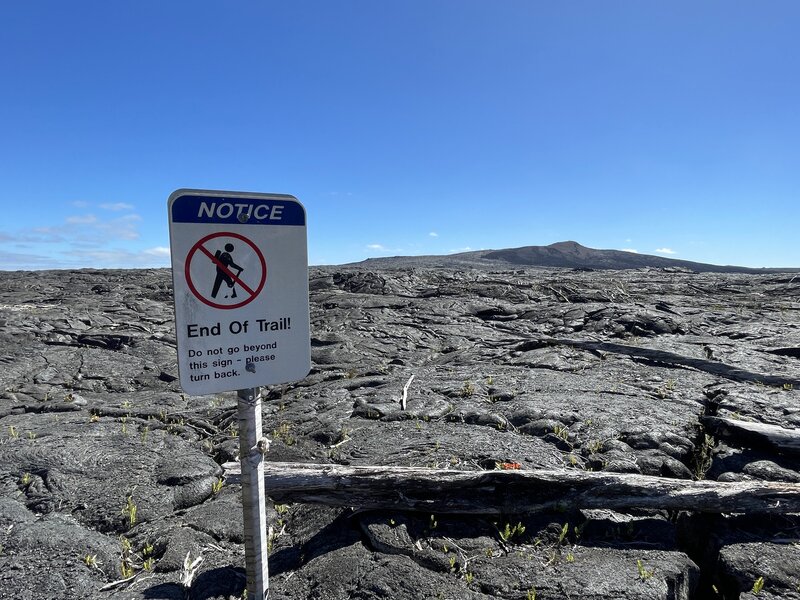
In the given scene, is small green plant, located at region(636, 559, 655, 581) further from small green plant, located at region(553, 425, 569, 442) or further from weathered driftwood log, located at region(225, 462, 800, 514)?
small green plant, located at region(553, 425, 569, 442)

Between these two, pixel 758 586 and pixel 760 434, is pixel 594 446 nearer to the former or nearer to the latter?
pixel 760 434

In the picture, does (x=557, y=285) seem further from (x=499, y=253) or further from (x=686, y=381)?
(x=499, y=253)

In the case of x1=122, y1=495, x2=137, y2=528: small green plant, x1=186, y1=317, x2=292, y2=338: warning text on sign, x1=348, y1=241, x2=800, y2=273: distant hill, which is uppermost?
x1=348, y1=241, x2=800, y2=273: distant hill

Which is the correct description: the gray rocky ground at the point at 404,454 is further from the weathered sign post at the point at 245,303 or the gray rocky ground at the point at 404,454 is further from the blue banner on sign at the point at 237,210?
the blue banner on sign at the point at 237,210

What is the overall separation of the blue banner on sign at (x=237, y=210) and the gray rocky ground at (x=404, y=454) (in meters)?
2.96

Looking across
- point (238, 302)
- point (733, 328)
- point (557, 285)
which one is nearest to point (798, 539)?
point (238, 302)

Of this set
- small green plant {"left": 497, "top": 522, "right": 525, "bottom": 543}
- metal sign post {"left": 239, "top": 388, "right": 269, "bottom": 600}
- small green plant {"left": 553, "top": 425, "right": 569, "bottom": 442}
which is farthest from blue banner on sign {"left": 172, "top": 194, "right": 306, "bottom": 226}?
small green plant {"left": 553, "top": 425, "right": 569, "bottom": 442}

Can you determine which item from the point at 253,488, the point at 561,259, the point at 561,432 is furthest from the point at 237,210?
the point at 561,259

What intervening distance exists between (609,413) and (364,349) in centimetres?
821

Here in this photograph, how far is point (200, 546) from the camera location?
435 centimetres

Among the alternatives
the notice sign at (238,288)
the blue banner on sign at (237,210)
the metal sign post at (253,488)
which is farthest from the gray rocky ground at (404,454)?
the blue banner on sign at (237,210)

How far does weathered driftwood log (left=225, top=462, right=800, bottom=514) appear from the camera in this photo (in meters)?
4.32

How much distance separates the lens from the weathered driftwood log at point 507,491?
14.2ft

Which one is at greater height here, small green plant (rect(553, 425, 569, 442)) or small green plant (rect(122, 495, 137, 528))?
small green plant (rect(553, 425, 569, 442))
